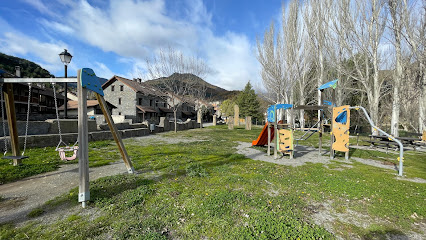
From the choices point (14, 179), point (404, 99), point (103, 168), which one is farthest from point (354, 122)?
point (14, 179)

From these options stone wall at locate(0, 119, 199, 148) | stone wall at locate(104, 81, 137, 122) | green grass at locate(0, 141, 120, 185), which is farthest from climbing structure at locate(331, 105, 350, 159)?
stone wall at locate(104, 81, 137, 122)

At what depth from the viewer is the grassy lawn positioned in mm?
2488

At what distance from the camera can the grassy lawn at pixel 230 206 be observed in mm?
2488

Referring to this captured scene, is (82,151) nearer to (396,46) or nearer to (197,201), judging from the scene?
(197,201)

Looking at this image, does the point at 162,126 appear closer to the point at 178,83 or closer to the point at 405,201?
the point at 178,83

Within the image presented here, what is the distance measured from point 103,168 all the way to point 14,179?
184 cm

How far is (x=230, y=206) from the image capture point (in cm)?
320

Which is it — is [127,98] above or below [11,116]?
above

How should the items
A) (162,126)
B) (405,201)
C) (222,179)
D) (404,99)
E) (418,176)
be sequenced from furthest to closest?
(162,126) < (404,99) < (418,176) < (222,179) < (405,201)

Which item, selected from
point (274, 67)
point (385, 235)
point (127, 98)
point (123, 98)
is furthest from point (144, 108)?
point (385, 235)

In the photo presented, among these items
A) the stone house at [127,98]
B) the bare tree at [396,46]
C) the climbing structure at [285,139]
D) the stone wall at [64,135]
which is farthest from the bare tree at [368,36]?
the stone house at [127,98]

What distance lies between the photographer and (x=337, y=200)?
142 inches

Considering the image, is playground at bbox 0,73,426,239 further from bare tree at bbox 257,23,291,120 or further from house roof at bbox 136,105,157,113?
house roof at bbox 136,105,157,113

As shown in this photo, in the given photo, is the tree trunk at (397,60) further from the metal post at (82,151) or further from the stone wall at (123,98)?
the stone wall at (123,98)
